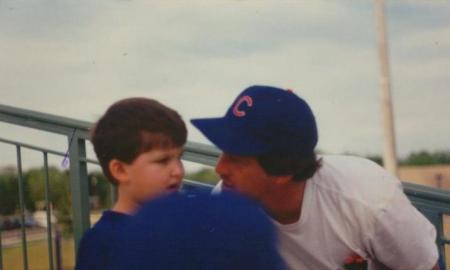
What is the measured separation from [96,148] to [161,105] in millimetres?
225

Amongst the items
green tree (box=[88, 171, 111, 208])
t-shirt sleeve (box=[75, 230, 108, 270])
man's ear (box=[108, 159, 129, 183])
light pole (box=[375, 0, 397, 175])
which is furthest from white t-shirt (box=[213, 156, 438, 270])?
light pole (box=[375, 0, 397, 175])

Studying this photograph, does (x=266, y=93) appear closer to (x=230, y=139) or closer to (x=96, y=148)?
(x=230, y=139)

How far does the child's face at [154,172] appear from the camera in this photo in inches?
75.6

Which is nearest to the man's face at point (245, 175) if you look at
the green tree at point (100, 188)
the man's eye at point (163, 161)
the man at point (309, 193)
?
the man at point (309, 193)

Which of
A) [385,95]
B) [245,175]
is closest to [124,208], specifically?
[245,175]

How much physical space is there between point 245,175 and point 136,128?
0.39 meters

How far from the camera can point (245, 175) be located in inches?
84.5

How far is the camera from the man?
2174mm

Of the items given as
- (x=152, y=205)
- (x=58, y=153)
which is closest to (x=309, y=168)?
(x=58, y=153)

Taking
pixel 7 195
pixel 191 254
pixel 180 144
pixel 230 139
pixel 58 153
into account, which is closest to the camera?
pixel 191 254

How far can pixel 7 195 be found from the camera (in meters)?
3.25

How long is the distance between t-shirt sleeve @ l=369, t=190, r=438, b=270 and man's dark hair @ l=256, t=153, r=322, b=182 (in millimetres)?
254

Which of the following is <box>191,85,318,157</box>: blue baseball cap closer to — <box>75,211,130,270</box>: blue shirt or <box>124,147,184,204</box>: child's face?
<box>124,147,184,204</box>: child's face

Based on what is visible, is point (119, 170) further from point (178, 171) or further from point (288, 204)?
point (288, 204)
